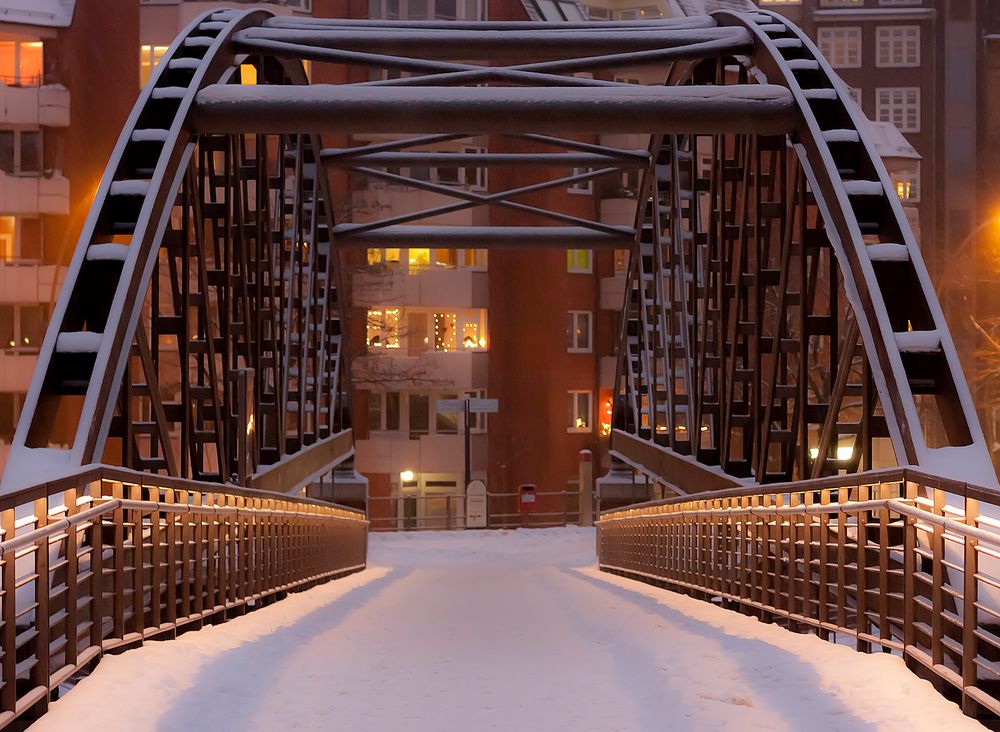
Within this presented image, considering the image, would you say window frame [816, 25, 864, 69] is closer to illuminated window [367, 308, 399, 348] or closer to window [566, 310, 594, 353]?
window [566, 310, 594, 353]

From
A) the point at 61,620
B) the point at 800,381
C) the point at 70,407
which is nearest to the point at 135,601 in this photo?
the point at 61,620

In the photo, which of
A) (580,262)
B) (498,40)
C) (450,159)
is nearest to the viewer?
(498,40)

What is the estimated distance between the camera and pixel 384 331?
50.0 metres

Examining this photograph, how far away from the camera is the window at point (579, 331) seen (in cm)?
5259

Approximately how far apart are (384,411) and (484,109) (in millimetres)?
35788

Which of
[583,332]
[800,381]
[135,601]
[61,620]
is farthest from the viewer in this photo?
[583,332]

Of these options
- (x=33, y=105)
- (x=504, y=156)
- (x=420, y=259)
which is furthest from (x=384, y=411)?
(x=504, y=156)

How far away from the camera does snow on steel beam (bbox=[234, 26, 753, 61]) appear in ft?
59.1

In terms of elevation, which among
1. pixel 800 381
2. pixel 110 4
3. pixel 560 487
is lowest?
pixel 560 487

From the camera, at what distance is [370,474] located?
1948 inches

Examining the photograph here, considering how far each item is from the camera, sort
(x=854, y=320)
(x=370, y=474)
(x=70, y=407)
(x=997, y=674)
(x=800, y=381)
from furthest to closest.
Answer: (x=370, y=474)
(x=70, y=407)
(x=800, y=381)
(x=854, y=320)
(x=997, y=674)

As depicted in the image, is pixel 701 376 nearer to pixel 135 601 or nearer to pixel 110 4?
pixel 135 601

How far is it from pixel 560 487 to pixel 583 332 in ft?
18.8

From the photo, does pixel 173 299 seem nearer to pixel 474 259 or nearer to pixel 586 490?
pixel 586 490
